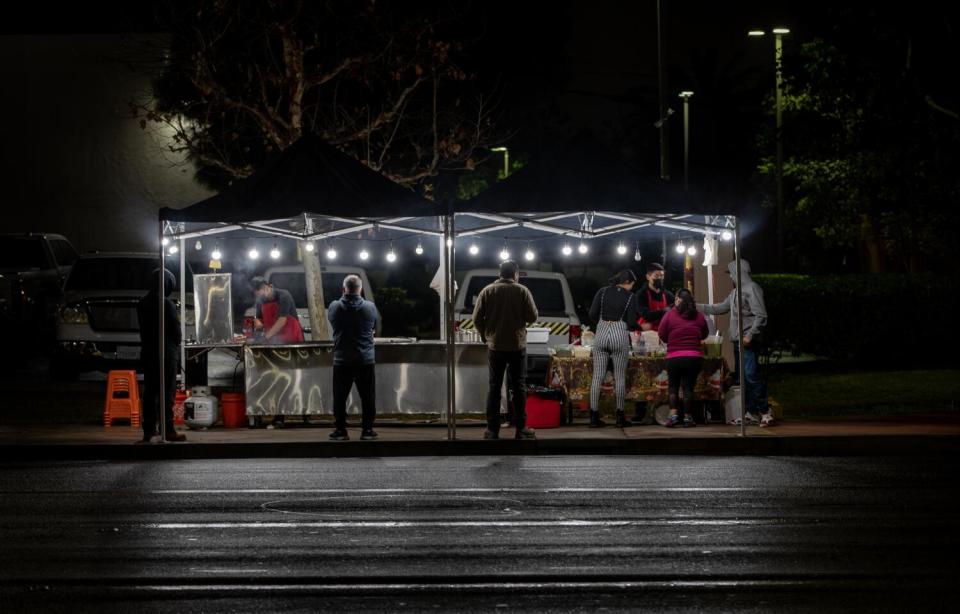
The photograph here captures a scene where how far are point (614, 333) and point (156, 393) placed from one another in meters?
5.28

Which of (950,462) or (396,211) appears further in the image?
(396,211)

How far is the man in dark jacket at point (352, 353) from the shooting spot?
15.6 meters

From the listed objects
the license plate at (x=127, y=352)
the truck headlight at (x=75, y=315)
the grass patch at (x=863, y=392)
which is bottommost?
the grass patch at (x=863, y=392)

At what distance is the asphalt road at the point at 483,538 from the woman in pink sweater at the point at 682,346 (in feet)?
9.06

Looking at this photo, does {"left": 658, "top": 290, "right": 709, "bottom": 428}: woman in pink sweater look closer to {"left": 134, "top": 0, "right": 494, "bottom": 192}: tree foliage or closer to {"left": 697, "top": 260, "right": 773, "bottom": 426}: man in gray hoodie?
{"left": 697, "top": 260, "right": 773, "bottom": 426}: man in gray hoodie

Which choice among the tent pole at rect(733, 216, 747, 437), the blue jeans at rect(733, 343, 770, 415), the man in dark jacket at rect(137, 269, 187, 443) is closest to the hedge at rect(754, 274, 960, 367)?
the blue jeans at rect(733, 343, 770, 415)

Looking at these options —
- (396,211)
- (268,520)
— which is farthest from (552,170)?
(268,520)

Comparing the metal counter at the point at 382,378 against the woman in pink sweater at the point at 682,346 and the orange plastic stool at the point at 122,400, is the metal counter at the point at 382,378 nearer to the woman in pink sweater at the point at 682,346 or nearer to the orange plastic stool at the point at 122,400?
the orange plastic stool at the point at 122,400

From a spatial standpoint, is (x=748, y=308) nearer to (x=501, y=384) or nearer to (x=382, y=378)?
(x=501, y=384)

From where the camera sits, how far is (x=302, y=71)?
2539cm

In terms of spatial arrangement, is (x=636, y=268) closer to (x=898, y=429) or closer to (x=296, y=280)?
(x=296, y=280)

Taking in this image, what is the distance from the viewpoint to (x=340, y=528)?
381 inches

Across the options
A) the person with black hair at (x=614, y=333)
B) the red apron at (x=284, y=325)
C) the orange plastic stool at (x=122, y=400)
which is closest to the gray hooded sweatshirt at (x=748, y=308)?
the person with black hair at (x=614, y=333)

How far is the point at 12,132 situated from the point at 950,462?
26860 mm
